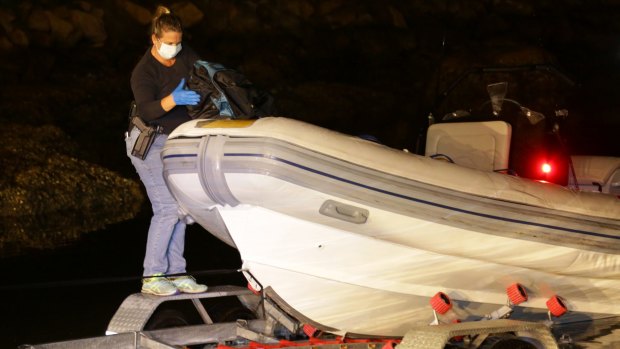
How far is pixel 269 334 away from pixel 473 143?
76.0 inches

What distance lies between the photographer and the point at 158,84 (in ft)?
17.4

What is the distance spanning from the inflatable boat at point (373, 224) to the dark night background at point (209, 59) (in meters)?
1.55

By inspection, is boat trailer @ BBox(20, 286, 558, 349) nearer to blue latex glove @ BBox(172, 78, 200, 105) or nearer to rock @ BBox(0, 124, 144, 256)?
blue latex glove @ BBox(172, 78, 200, 105)

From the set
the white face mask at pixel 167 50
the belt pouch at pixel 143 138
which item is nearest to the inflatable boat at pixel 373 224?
the belt pouch at pixel 143 138

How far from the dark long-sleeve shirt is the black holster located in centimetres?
3

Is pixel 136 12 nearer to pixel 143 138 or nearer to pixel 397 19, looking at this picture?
pixel 397 19

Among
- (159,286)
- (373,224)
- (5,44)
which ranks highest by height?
(5,44)

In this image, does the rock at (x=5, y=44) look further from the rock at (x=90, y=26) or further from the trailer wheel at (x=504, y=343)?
the trailer wheel at (x=504, y=343)

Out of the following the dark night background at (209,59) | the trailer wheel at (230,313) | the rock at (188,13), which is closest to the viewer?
the trailer wheel at (230,313)

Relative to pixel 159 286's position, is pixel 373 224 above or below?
above

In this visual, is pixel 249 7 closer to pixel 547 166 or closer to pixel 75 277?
pixel 75 277

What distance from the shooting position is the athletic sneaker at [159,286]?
5.22 meters

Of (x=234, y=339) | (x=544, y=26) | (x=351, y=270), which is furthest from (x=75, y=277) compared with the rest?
(x=544, y=26)

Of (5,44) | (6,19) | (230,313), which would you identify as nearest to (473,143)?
(230,313)
